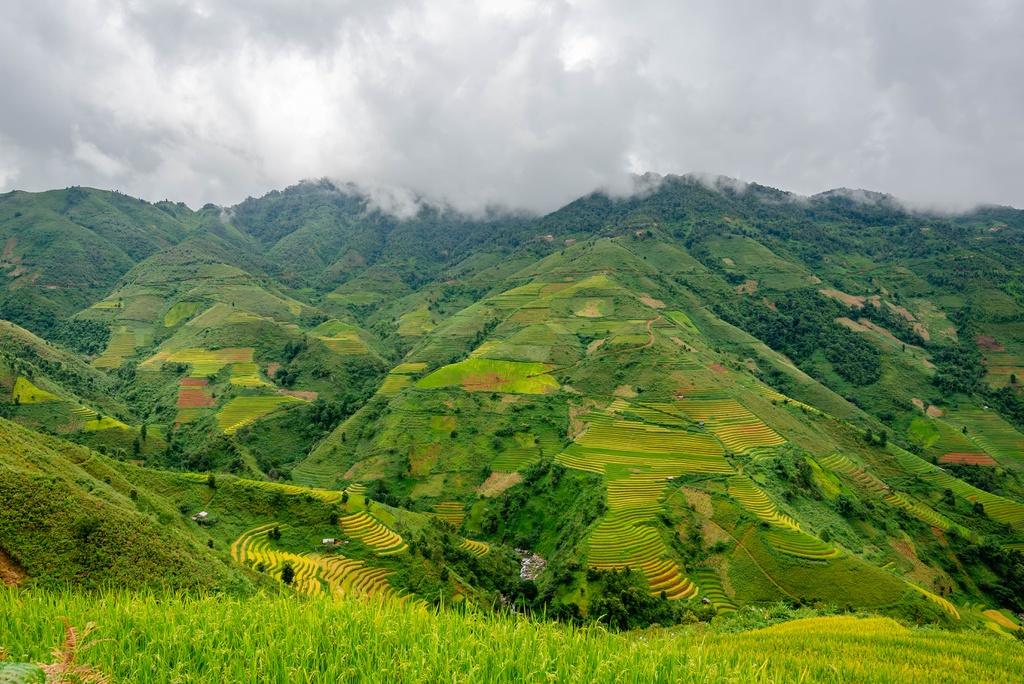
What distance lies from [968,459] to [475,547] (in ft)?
290

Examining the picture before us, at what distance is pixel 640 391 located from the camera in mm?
73875

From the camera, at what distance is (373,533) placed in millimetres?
44969

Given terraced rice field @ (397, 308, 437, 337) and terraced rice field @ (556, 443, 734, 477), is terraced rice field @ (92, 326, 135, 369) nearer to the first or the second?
terraced rice field @ (397, 308, 437, 337)

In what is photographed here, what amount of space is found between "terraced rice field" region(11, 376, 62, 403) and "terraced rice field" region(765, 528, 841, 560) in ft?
349

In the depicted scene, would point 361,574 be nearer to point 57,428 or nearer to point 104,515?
point 104,515

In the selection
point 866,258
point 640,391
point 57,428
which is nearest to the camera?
point 57,428

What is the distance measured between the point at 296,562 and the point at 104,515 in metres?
20.4

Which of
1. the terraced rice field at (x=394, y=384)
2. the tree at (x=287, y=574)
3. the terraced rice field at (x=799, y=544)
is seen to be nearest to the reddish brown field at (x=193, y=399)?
the terraced rice field at (x=394, y=384)

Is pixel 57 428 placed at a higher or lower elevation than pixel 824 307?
lower

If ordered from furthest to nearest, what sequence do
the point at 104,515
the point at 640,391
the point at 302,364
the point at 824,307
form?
1. the point at 824,307
2. the point at 302,364
3. the point at 640,391
4. the point at 104,515

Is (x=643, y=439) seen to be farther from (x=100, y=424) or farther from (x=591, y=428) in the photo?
(x=100, y=424)

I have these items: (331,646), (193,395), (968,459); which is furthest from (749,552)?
(193,395)

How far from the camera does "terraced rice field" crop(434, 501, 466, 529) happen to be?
205 ft

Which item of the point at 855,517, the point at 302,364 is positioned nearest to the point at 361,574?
the point at 855,517
